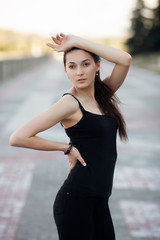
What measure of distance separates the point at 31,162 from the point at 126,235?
3.13 metres

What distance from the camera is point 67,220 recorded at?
2.15 m

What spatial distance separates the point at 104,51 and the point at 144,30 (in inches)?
2446

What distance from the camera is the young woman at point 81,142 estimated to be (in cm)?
206

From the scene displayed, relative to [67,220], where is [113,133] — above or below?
above

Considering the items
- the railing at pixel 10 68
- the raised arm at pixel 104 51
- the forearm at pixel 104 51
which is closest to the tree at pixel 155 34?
the railing at pixel 10 68

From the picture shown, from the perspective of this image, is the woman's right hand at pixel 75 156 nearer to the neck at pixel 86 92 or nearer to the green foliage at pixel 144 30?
the neck at pixel 86 92

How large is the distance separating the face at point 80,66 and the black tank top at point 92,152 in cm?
17

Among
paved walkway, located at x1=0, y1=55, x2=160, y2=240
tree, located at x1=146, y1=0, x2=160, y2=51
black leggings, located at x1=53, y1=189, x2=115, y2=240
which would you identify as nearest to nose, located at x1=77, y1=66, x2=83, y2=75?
black leggings, located at x1=53, y1=189, x2=115, y2=240

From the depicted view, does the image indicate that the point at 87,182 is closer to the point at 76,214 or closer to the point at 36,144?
the point at 76,214

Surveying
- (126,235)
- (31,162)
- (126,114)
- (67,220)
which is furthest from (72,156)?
(126,114)

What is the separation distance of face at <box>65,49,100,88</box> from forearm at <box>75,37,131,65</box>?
5 centimetres

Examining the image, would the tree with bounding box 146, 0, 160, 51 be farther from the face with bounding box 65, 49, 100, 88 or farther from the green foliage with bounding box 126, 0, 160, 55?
the face with bounding box 65, 49, 100, 88

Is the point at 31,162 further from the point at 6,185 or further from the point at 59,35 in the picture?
the point at 59,35

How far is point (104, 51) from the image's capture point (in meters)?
2.25
